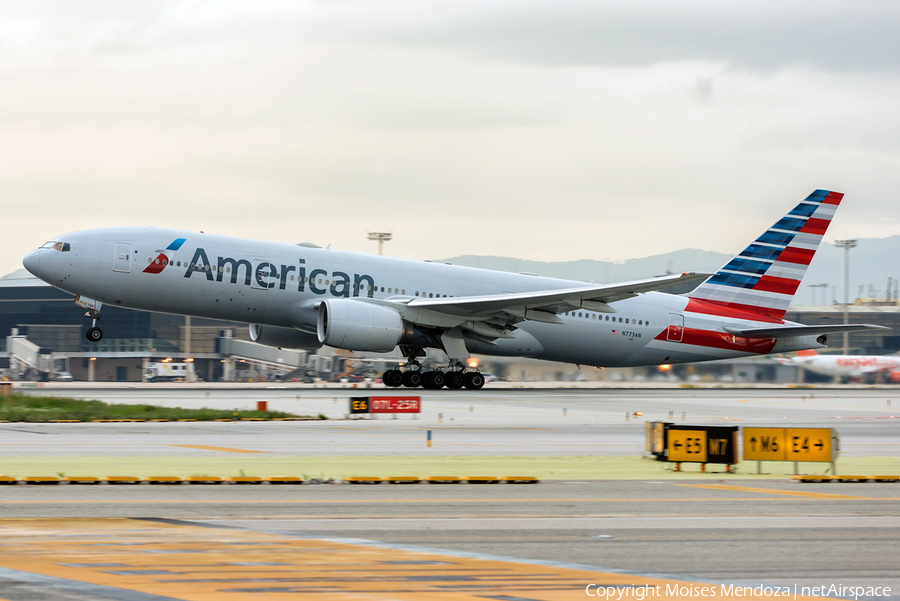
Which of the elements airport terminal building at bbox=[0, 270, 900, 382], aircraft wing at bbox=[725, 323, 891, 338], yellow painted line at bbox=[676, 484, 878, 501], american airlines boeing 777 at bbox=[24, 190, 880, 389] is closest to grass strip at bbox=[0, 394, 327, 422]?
american airlines boeing 777 at bbox=[24, 190, 880, 389]

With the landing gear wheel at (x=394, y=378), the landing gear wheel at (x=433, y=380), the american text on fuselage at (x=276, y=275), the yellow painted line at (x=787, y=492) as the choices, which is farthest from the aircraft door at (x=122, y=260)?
the yellow painted line at (x=787, y=492)

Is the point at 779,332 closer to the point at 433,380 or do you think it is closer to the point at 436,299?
the point at 436,299

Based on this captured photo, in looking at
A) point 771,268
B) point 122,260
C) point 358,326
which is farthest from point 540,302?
point 122,260

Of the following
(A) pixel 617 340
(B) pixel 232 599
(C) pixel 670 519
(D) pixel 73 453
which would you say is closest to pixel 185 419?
(D) pixel 73 453

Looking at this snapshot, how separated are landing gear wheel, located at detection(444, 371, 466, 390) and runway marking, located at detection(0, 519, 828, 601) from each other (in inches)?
1084

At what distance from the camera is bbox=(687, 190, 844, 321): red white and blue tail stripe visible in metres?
42.3

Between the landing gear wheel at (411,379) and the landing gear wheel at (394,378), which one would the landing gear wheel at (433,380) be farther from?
the landing gear wheel at (394,378)

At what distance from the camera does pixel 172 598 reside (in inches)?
278

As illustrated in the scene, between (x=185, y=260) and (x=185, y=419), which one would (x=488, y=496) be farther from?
(x=185, y=260)

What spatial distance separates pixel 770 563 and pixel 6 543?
7460mm

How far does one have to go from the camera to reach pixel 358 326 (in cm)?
3384

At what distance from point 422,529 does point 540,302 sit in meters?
25.3

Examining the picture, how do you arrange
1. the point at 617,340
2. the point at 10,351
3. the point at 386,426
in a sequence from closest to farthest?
the point at 386,426
the point at 617,340
the point at 10,351

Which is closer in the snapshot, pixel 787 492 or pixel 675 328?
pixel 787 492
